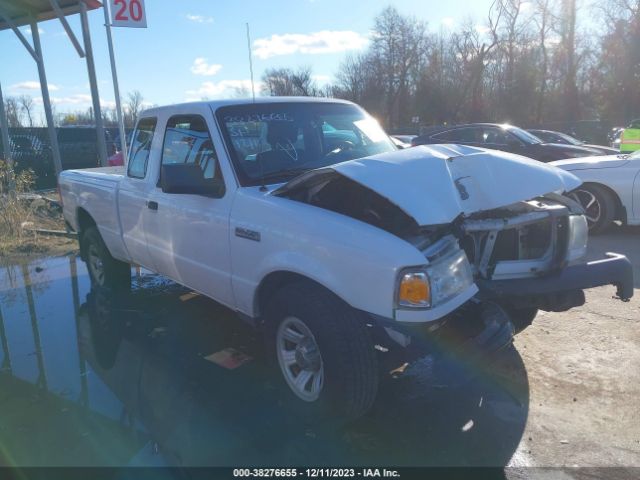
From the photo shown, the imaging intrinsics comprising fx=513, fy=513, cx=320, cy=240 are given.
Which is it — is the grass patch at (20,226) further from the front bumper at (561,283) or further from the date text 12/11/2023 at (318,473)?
the front bumper at (561,283)

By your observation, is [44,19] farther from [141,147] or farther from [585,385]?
[585,385]

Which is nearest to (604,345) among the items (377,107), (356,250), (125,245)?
(356,250)

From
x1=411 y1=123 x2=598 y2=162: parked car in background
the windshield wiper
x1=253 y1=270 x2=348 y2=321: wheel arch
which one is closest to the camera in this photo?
x1=253 y1=270 x2=348 y2=321: wheel arch

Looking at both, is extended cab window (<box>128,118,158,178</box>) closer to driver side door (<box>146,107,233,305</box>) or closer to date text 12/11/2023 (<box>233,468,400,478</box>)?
driver side door (<box>146,107,233,305</box>)

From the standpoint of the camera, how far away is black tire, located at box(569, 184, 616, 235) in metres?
7.34

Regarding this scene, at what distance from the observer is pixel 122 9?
30.4 ft

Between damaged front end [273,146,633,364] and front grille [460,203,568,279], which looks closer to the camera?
damaged front end [273,146,633,364]

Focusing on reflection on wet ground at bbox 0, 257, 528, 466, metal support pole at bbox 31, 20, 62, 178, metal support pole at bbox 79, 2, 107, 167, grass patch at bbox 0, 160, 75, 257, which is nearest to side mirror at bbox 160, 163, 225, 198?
reflection on wet ground at bbox 0, 257, 528, 466

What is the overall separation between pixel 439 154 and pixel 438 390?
1639 mm

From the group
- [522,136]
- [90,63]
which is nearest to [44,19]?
[90,63]

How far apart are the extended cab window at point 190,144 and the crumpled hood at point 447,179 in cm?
89

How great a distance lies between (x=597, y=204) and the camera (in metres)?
7.45

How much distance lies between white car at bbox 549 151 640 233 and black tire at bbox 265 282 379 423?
18.1 feet

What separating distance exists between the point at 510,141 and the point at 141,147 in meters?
10.3
